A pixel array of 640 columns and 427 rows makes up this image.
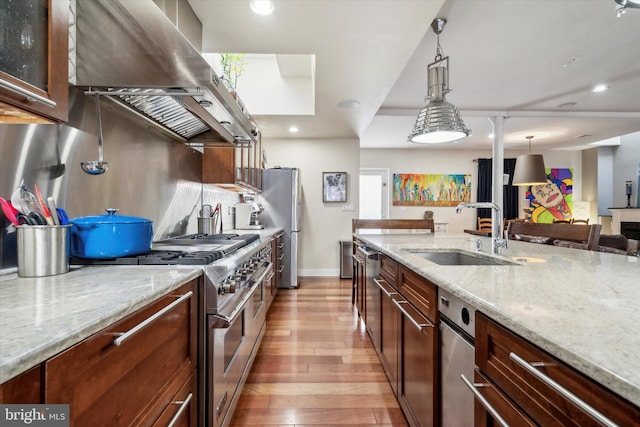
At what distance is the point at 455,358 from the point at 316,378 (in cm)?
125

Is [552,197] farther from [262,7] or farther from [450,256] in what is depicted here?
[262,7]

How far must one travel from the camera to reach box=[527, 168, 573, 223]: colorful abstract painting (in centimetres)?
718

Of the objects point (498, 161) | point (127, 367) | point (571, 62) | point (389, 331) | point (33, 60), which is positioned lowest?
point (389, 331)

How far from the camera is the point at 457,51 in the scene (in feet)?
9.43

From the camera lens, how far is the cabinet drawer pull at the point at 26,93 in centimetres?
69

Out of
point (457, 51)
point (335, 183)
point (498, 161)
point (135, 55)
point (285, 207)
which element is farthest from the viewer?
point (335, 183)

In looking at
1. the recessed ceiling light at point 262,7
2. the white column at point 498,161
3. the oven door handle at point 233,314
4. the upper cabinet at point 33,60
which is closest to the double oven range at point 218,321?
the oven door handle at point 233,314

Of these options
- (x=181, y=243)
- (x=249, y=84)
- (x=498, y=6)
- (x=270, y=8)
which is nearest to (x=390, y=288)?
(x=181, y=243)

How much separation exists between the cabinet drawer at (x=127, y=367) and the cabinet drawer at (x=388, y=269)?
3.48 ft

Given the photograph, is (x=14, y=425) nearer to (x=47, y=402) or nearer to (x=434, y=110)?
(x=47, y=402)

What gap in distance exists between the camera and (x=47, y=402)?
1.66ft

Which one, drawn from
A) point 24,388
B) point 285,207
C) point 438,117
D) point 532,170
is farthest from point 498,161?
point 24,388

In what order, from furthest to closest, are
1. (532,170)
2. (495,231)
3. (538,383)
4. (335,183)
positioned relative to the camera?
1. (335,183)
2. (532,170)
3. (495,231)
4. (538,383)

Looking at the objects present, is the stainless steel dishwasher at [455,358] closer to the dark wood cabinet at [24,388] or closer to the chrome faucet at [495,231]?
the chrome faucet at [495,231]
